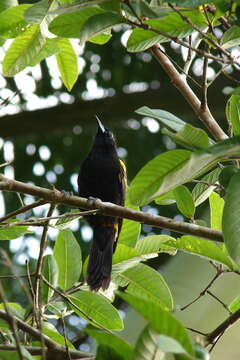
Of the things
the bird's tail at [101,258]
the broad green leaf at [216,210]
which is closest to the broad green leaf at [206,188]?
the broad green leaf at [216,210]

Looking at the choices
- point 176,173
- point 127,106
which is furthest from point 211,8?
point 127,106

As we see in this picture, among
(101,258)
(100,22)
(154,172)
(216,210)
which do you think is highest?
(100,22)

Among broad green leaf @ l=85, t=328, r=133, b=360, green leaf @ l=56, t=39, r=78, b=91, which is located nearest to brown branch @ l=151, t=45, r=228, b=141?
green leaf @ l=56, t=39, r=78, b=91

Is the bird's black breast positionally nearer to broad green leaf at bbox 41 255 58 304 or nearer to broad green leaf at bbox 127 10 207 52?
broad green leaf at bbox 41 255 58 304

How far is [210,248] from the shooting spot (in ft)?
6.06

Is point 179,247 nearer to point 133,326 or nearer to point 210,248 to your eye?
point 210,248

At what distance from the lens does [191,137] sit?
4.69 ft

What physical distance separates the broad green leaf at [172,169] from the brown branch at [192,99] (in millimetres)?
595

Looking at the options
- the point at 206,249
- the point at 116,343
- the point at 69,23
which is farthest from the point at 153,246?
the point at 116,343

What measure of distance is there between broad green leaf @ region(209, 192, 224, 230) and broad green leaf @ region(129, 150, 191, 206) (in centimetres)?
59

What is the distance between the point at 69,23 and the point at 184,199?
59 centimetres

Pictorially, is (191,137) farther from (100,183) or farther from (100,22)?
(100,183)

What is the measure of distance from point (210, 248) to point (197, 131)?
0.51 metres

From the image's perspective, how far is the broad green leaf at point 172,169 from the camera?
126 centimetres
